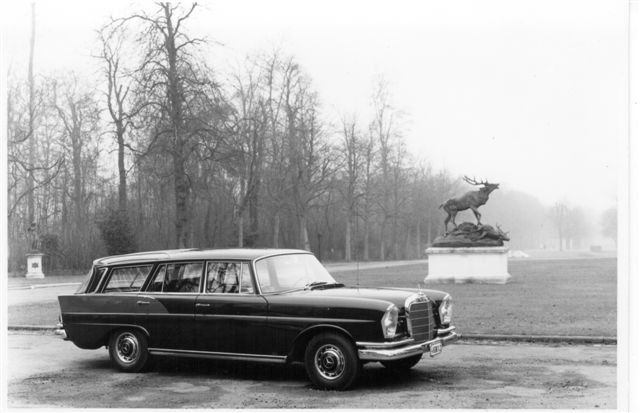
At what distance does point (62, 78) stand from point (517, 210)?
84547mm

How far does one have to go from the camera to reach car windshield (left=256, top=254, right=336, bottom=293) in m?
9.28

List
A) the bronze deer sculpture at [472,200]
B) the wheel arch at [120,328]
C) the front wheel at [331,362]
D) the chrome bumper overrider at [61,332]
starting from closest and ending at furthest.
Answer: the front wheel at [331,362] → the wheel arch at [120,328] → the chrome bumper overrider at [61,332] → the bronze deer sculpture at [472,200]

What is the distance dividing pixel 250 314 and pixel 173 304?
3.90 ft

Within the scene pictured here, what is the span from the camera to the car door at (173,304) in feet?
31.2

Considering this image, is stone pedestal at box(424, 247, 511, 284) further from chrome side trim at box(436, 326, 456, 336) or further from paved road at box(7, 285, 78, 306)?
chrome side trim at box(436, 326, 456, 336)

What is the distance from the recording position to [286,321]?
8820 mm

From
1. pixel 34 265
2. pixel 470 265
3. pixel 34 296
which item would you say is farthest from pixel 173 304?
pixel 34 265

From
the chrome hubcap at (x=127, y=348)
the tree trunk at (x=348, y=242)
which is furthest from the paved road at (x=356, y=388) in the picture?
the tree trunk at (x=348, y=242)

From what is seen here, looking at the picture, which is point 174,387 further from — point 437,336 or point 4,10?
point 4,10

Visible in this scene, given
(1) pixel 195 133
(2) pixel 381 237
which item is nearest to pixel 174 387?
(1) pixel 195 133

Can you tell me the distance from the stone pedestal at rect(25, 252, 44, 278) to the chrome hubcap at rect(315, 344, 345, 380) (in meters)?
30.4

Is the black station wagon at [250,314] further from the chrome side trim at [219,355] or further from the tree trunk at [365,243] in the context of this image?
the tree trunk at [365,243]

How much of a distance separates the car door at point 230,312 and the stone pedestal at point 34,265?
A: 2905 centimetres

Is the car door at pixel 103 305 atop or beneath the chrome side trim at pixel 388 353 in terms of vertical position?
atop
